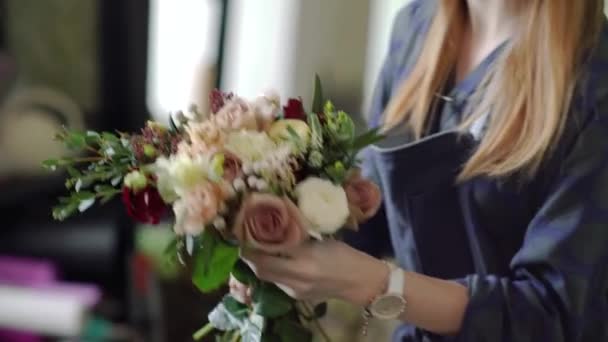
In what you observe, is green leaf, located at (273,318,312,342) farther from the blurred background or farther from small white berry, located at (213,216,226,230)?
the blurred background

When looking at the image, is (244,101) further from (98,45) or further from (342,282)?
(98,45)

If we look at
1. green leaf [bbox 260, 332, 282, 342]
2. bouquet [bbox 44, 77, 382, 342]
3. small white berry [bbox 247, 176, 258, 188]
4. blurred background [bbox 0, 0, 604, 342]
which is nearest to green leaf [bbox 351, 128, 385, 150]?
bouquet [bbox 44, 77, 382, 342]

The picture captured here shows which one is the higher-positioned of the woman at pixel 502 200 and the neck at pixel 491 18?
the neck at pixel 491 18

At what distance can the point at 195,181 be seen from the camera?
766mm

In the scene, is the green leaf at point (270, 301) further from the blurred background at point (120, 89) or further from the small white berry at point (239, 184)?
the blurred background at point (120, 89)

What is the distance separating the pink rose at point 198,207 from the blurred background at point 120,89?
1.16m

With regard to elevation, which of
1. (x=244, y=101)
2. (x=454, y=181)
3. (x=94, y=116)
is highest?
(x=244, y=101)

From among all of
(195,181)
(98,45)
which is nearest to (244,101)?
(195,181)

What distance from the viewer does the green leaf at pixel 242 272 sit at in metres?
0.86

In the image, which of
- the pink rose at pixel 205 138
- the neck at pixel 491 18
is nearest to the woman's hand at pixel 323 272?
the pink rose at pixel 205 138

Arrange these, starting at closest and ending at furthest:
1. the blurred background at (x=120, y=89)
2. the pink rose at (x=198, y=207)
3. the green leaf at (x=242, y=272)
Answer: the pink rose at (x=198, y=207), the green leaf at (x=242, y=272), the blurred background at (x=120, y=89)

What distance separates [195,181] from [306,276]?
14 cm

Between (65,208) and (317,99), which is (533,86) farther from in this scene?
(65,208)

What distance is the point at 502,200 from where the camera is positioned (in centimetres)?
95
